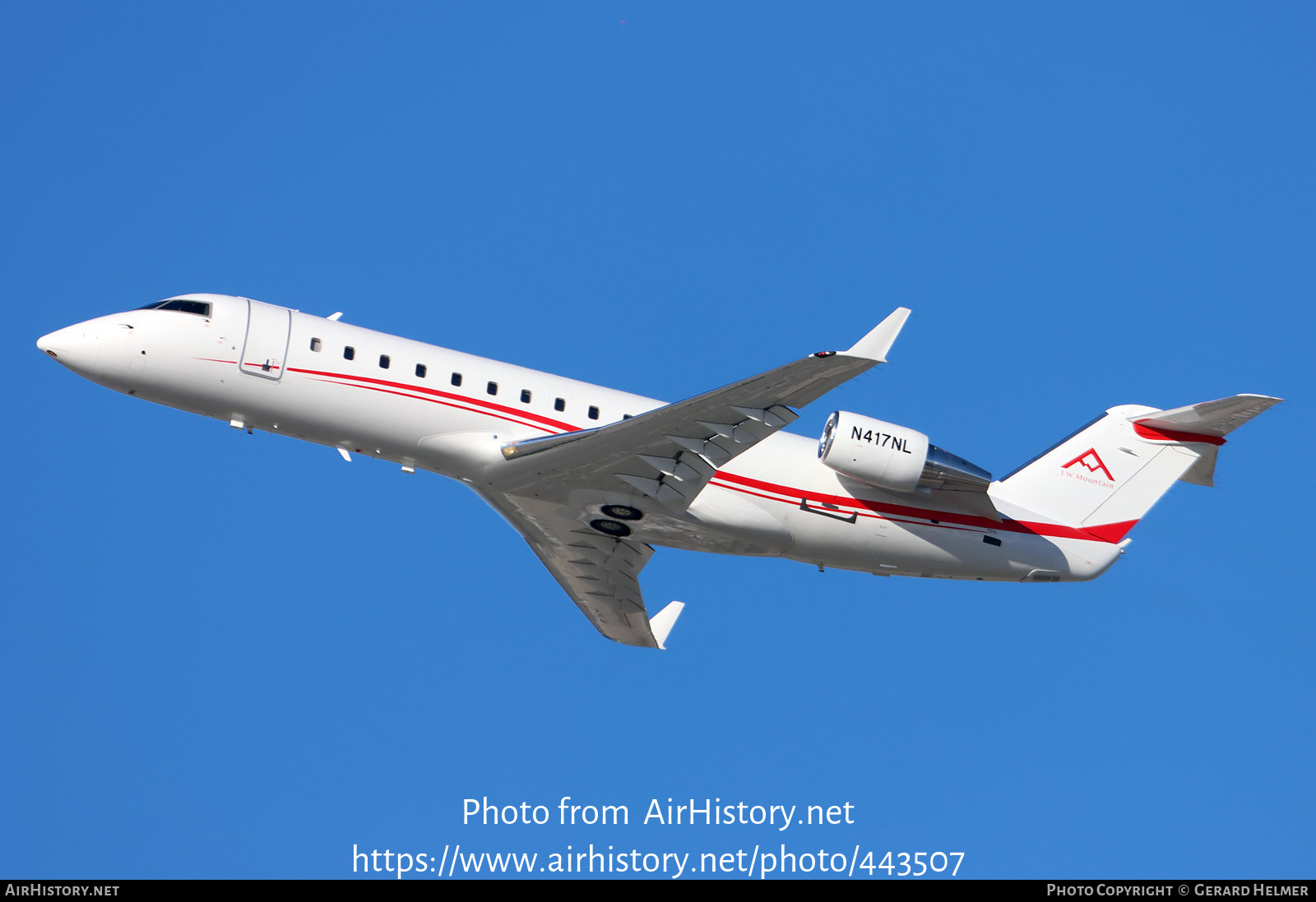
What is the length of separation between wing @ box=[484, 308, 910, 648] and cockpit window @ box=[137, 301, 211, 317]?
16.7 ft

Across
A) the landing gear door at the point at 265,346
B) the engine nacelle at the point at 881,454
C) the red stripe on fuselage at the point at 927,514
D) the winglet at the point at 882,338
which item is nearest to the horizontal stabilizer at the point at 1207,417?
the red stripe on fuselage at the point at 927,514

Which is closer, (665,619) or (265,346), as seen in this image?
(265,346)

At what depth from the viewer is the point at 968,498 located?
Answer: 2175cm

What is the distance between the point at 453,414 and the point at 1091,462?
10.8 metres

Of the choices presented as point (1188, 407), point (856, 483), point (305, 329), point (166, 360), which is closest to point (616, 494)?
point (856, 483)

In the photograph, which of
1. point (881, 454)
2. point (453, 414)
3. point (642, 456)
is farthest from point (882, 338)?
point (453, 414)

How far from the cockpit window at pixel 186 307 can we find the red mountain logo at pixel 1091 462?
14.1 metres

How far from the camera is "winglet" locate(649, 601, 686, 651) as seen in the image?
26375 mm

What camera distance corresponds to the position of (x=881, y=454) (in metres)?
20.7

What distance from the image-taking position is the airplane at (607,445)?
798 inches

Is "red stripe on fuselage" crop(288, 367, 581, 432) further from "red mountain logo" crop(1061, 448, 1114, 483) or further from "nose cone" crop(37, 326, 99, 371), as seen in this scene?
"red mountain logo" crop(1061, 448, 1114, 483)

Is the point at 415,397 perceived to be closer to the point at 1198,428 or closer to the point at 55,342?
the point at 55,342
